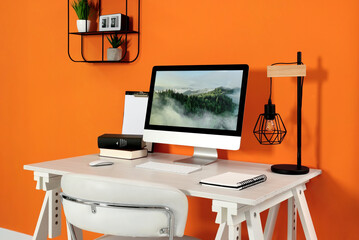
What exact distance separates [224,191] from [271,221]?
23.8 inches

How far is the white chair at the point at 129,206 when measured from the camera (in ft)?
4.78

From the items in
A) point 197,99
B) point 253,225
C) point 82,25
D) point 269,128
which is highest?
point 82,25

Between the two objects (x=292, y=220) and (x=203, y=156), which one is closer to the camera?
(x=292, y=220)

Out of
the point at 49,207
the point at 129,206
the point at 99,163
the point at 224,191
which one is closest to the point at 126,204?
the point at 129,206

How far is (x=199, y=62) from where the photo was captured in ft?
7.77

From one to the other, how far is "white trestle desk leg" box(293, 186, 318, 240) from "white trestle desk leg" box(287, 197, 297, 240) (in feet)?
0.31

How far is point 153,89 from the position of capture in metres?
2.30

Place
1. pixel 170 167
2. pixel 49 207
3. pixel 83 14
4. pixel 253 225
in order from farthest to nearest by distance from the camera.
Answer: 1. pixel 83 14
2. pixel 49 207
3. pixel 170 167
4. pixel 253 225

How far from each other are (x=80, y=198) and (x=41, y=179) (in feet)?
1.88

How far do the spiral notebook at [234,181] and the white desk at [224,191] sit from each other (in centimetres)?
2

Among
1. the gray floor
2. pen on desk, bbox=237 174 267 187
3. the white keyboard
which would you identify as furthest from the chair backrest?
the gray floor

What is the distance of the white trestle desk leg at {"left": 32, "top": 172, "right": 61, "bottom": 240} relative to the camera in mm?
2051

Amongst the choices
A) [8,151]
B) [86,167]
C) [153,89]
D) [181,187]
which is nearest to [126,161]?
[86,167]

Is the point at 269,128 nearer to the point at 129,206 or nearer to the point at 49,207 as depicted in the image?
the point at 129,206
